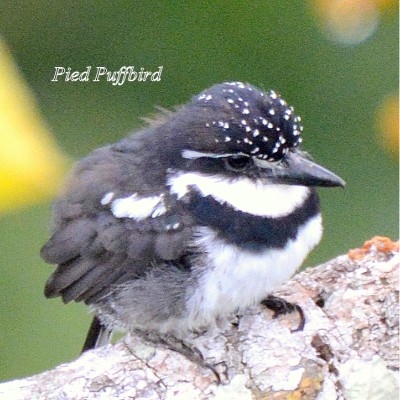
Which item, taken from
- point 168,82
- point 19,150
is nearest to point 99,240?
point 168,82

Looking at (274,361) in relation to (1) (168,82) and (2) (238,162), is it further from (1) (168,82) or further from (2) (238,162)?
(1) (168,82)

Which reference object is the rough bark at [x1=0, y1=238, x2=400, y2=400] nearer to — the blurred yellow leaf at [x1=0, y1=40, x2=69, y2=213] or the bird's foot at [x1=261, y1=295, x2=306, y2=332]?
the bird's foot at [x1=261, y1=295, x2=306, y2=332]

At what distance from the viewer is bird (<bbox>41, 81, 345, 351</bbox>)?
292 centimetres

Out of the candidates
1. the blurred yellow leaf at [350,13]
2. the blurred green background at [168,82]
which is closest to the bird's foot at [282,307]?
the blurred yellow leaf at [350,13]

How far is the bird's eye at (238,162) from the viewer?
2939 mm

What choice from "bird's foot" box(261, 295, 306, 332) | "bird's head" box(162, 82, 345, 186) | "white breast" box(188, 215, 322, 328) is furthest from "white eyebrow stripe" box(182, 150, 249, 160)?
"bird's foot" box(261, 295, 306, 332)

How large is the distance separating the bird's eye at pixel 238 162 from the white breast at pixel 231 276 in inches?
8.1

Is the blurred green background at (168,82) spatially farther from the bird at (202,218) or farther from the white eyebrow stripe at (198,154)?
the white eyebrow stripe at (198,154)

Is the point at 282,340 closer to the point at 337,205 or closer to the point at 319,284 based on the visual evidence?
the point at 319,284

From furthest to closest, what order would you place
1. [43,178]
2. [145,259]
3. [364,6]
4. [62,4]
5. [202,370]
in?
[62,4] < [145,259] < [202,370] < [364,6] < [43,178]

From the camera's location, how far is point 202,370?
2822 mm

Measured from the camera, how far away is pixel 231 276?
290 centimetres

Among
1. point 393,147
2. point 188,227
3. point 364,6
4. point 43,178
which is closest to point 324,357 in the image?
point 188,227

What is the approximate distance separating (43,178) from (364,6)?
4.32 ft
